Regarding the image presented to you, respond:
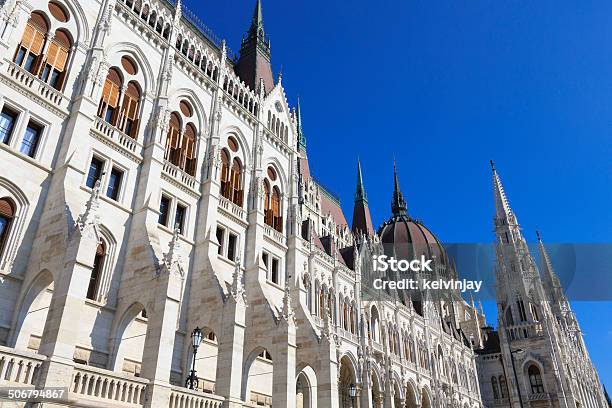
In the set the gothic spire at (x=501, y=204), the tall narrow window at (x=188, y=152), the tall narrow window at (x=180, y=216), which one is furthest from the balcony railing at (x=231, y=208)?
the gothic spire at (x=501, y=204)

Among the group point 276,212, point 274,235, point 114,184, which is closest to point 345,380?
point 274,235

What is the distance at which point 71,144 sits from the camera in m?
19.1

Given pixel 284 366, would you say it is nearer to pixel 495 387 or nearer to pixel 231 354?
pixel 231 354

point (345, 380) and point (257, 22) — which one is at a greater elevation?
point (257, 22)

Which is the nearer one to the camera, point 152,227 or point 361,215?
point 152,227

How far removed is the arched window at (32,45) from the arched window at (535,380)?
7110 cm

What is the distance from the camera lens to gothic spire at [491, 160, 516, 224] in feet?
281

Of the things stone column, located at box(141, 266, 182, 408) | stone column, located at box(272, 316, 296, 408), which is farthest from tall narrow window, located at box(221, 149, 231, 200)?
stone column, located at box(141, 266, 182, 408)

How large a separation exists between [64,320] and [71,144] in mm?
7926

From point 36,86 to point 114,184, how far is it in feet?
16.7

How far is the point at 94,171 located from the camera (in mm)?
20906

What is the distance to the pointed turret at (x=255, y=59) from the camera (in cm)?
3716

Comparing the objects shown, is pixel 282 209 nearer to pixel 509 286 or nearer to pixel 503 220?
pixel 509 286

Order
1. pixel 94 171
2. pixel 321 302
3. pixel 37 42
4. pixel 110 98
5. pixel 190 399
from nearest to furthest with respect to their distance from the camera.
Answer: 1. pixel 190 399
2. pixel 37 42
3. pixel 94 171
4. pixel 110 98
5. pixel 321 302
